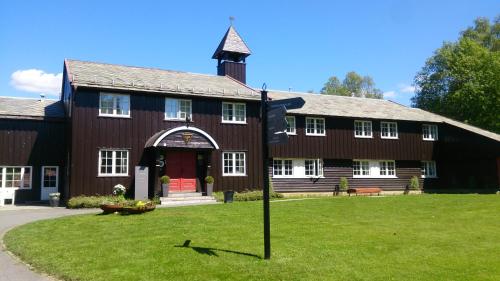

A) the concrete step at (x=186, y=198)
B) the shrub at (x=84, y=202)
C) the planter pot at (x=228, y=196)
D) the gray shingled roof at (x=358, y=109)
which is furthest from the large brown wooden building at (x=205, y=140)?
the planter pot at (x=228, y=196)

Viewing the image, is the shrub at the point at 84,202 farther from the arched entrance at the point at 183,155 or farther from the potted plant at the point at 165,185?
the arched entrance at the point at 183,155

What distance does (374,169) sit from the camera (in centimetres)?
3052

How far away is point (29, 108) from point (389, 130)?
23176 mm

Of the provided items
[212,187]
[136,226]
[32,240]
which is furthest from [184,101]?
[32,240]

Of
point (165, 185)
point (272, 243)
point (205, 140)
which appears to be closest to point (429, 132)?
point (205, 140)

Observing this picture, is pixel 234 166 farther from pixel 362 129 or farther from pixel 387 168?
pixel 387 168

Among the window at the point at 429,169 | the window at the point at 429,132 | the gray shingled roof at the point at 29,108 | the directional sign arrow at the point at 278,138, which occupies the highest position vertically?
the gray shingled roof at the point at 29,108

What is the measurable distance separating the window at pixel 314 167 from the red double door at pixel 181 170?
8.15 meters

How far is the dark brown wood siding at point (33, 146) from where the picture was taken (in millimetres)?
23156

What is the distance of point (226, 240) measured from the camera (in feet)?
33.9

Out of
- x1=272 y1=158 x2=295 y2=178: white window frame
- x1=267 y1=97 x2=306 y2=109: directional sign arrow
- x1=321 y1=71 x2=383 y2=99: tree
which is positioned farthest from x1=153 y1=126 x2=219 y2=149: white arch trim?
x1=321 y1=71 x2=383 y2=99: tree

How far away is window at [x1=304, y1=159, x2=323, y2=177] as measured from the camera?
28312mm

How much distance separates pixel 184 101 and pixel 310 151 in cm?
899

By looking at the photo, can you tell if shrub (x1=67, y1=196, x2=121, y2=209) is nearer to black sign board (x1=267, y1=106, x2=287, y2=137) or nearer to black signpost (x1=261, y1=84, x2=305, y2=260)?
black signpost (x1=261, y1=84, x2=305, y2=260)
